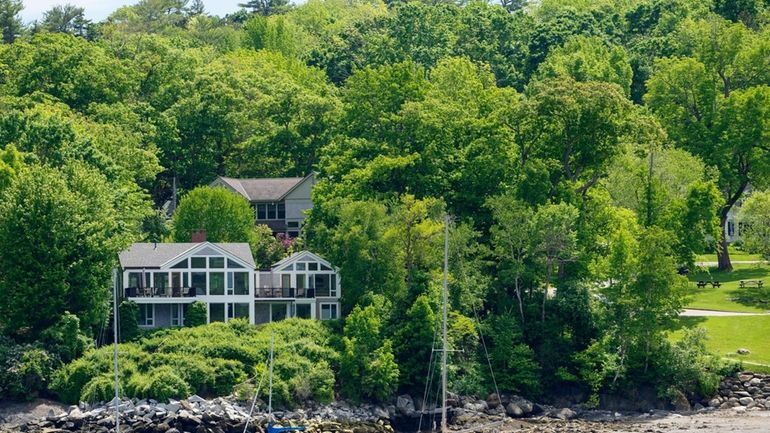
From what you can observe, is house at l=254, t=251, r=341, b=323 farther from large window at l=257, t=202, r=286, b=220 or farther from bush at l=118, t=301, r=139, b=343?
large window at l=257, t=202, r=286, b=220

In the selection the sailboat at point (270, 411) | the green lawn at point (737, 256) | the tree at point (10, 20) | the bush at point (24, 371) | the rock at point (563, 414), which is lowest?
the rock at point (563, 414)

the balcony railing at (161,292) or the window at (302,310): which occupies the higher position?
the balcony railing at (161,292)

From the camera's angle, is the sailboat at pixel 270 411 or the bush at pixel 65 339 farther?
the bush at pixel 65 339

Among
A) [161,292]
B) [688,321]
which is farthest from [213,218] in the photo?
[688,321]

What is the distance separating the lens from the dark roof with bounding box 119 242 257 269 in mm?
88625

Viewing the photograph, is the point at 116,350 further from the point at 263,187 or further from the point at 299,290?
the point at 263,187

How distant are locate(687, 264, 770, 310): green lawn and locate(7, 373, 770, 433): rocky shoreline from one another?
7.12m

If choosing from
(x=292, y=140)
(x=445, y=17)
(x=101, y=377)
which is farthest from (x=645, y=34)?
(x=101, y=377)

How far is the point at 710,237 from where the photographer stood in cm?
10556

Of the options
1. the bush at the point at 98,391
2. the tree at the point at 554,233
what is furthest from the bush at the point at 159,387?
the tree at the point at 554,233

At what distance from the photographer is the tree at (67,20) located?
167m

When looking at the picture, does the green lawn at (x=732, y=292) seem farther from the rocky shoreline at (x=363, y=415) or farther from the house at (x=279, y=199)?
the house at (x=279, y=199)

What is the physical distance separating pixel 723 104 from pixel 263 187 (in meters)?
28.4

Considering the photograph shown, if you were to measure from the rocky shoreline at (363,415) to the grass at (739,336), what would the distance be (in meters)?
1.54
